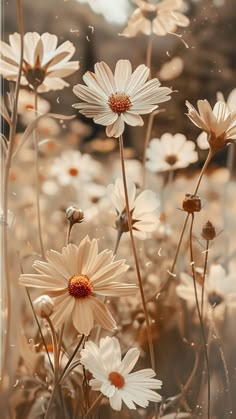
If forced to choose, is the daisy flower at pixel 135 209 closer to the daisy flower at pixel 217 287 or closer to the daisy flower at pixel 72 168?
the daisy flower at pixel 217 287

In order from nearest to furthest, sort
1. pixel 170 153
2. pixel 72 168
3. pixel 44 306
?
pixel 44 306, pixel 170 153, pixel 72 168

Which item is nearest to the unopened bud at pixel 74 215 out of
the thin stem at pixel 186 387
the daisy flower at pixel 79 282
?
the daisy flower at pixel 79 282

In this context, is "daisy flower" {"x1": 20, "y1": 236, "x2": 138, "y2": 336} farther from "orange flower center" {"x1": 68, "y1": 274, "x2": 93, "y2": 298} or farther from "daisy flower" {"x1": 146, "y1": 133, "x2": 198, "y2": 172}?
"daisy flower" {"x1": 146, "y1": 133, "x2": 198, "y2": 172}

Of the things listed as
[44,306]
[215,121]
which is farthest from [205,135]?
[44,306]

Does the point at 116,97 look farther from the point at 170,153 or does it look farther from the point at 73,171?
the point at 73,171

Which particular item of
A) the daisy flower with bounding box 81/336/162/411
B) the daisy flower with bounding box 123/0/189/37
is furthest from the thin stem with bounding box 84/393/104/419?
the daisy flower with bounding box 123/0/189/37
